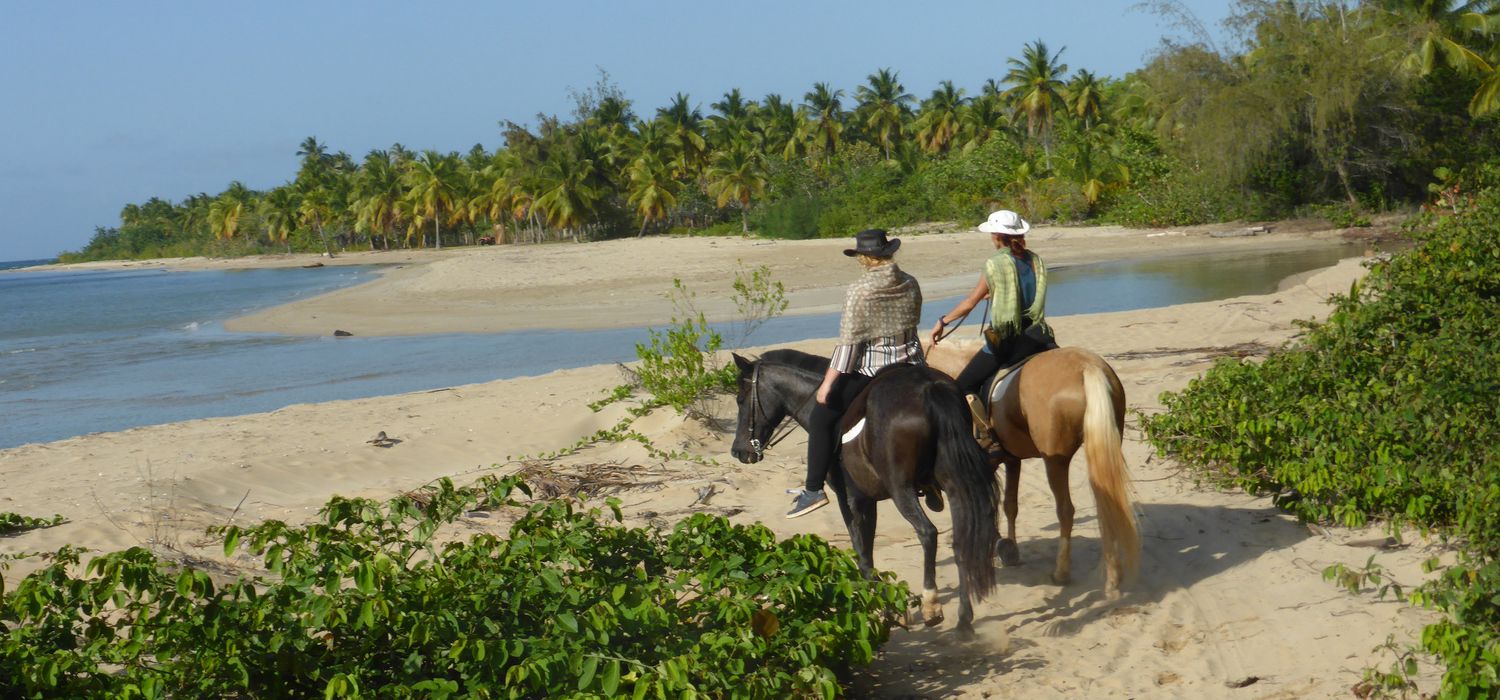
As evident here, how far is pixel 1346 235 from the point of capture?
35.2m

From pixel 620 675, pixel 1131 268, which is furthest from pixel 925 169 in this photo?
pixel 620 675

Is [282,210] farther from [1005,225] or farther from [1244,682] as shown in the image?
[1244,682]

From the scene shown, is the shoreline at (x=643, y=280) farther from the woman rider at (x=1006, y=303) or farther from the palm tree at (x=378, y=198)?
the palm tree at (x=378, y=198)

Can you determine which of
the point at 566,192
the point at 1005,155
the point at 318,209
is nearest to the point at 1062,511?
the point at 1005,155

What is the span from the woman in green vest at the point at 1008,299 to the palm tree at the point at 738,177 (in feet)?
201

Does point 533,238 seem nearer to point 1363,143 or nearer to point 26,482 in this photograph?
point 1363,143

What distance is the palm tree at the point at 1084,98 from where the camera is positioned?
66.6 meters

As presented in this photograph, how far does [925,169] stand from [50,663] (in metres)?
57.4

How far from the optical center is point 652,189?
72688 mm

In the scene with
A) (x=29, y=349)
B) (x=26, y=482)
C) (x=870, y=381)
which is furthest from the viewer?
(x=29, y=349)

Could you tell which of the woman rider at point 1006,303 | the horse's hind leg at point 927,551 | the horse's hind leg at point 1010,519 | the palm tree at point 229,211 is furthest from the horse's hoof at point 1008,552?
the palm tree at point 229,211

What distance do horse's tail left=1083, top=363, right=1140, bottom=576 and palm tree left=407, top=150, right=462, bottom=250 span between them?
82.4 meters

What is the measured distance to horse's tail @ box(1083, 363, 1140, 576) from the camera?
20.1 ft

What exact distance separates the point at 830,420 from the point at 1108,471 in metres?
1.45
